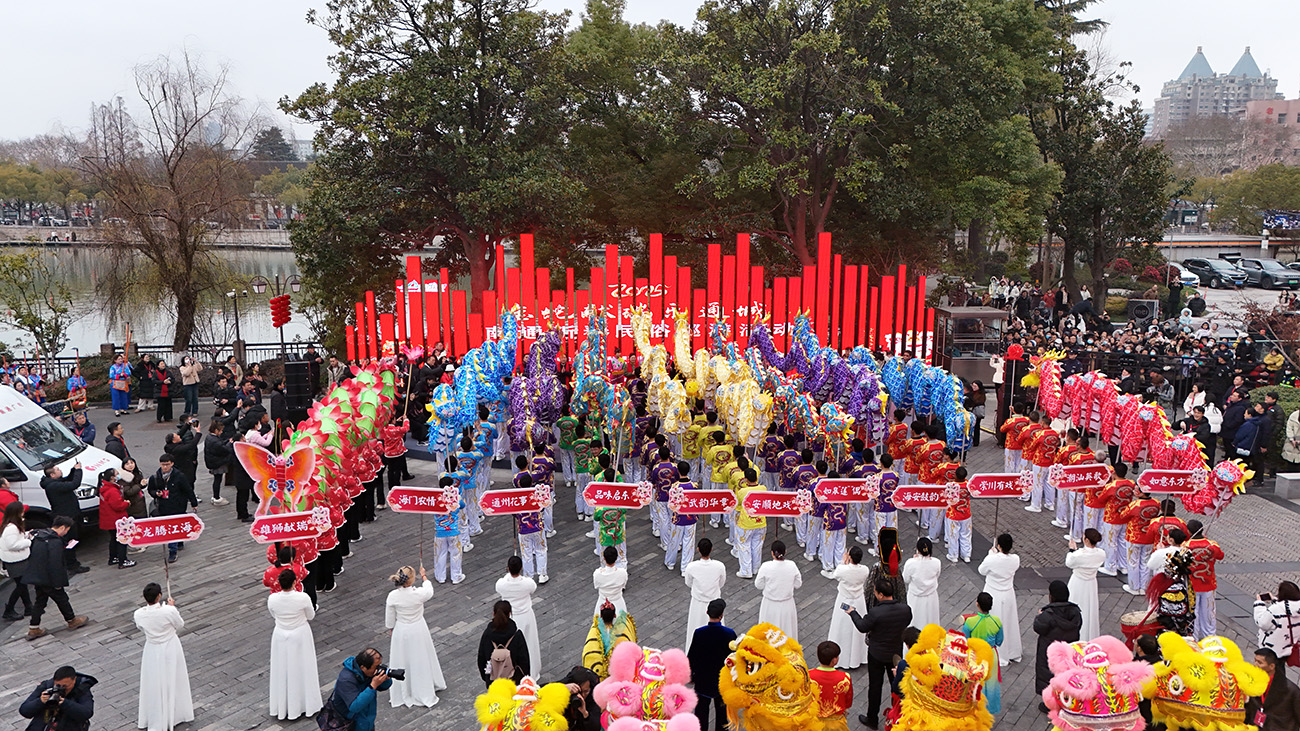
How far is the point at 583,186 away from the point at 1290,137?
72.0m

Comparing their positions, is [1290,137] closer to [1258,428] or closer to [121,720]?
[1258,428]

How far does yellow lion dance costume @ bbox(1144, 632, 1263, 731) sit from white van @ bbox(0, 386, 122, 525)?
35.8 ft

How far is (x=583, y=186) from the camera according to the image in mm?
20094

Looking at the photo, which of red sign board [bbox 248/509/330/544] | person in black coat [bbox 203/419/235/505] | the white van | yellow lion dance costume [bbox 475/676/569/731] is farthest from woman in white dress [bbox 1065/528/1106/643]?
the white van

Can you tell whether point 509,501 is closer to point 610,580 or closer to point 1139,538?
point 610,580

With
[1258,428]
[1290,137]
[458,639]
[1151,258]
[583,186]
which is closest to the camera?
→ [458,639]

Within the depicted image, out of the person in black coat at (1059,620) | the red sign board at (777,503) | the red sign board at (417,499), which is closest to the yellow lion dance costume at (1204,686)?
the person in black coat at (1059,620)

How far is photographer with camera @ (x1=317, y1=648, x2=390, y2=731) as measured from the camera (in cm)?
589

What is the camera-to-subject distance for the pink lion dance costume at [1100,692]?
5.57 metres

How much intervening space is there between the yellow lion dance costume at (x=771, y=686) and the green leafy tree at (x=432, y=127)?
48.1 feet

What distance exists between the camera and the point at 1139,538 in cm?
916

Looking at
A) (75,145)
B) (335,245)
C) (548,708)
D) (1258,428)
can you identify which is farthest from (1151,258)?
A: (75,145)

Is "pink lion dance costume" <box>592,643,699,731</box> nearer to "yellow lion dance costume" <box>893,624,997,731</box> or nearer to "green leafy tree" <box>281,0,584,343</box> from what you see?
"yellow lion dance costume" <box>893,624,997,731</box>

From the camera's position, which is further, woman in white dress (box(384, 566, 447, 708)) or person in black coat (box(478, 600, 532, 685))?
woman in white dress (box(384, 566, 447, 708))
